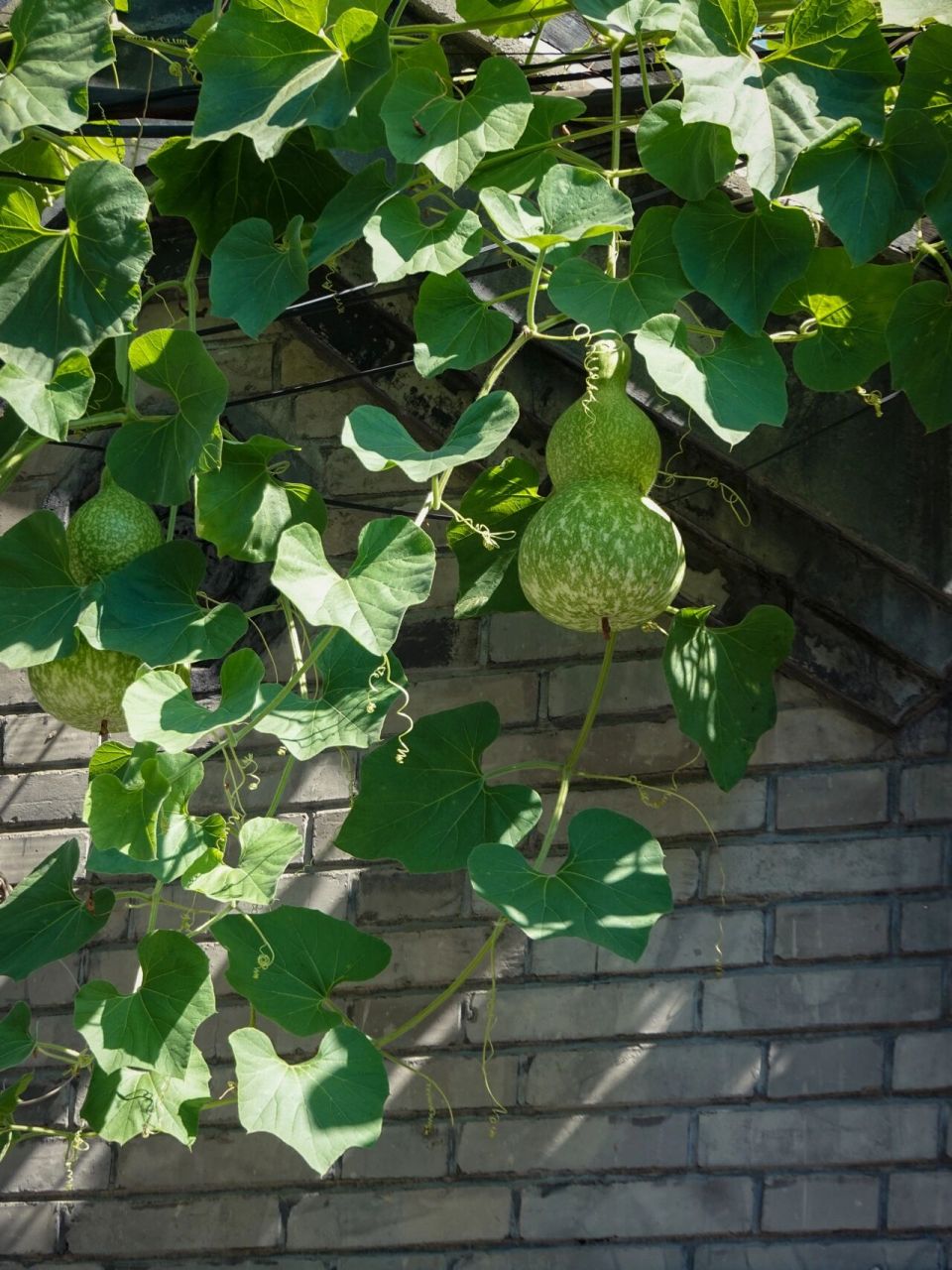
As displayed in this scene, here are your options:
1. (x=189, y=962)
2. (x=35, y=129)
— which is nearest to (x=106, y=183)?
(x=35, y=129)

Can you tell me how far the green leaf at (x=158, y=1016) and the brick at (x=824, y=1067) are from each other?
95 cm

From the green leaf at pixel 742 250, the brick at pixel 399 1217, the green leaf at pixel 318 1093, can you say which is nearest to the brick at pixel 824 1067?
the brick at pixel 399 1217

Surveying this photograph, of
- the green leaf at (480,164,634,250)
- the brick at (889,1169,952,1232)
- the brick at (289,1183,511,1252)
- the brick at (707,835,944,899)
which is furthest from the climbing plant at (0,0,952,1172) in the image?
the brick at (889,1169,952,1232)

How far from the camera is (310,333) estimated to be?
2.56 meters

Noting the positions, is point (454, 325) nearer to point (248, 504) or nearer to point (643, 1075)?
point (248, 504)

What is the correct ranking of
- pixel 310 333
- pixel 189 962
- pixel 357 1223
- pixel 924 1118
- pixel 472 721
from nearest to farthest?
pixel 189 962, pixel 472 721, pixel 924 1118, pixel 357 1223, pixel 310 333

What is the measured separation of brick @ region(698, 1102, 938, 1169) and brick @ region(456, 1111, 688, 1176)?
0.05 meters

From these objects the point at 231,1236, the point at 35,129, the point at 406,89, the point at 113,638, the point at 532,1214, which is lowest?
the point at 231,1236

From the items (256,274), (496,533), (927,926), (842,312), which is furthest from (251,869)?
(927,926)

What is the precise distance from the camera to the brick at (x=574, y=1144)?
2.24 metres

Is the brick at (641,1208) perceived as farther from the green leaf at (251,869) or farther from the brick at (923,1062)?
the green leaf at (251,869)

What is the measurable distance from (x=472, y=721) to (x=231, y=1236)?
3.37 ft

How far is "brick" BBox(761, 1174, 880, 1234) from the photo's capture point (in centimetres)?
215

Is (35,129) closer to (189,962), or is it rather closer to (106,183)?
(106,183)
